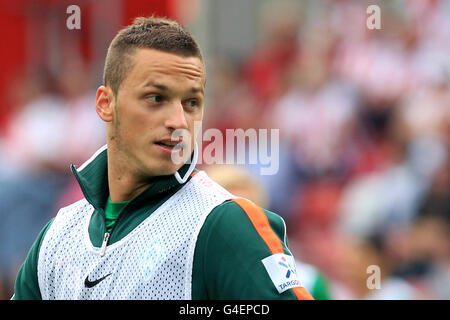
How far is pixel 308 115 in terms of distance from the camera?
798 centimetres

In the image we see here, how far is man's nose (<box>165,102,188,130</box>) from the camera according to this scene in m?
2.68

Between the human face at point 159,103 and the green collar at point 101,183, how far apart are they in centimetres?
4

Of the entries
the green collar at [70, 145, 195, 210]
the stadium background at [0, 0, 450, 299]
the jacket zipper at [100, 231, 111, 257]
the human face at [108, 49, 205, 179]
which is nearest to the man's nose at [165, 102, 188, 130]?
the human face at [108, 49, 205, 179]

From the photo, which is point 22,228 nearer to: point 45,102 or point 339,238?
point 45,102

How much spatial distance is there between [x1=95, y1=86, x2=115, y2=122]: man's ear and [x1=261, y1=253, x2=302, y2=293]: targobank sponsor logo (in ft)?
2.63

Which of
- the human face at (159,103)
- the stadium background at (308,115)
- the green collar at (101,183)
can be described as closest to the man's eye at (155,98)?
the human face at (159,103)

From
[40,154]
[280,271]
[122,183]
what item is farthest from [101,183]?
[40,154]

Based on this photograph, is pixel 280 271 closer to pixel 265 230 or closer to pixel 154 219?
pixel 265 230

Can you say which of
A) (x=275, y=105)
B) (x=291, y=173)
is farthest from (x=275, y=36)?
(x=291, y=173)

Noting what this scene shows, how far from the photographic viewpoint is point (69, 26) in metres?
10.0

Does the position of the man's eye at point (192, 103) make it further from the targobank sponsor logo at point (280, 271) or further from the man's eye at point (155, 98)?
the targobank sponsor logo at point (280, 271)

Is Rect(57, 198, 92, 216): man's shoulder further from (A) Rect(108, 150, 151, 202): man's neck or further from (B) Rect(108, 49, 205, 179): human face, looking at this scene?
(B) Rect(108, 49, 205, 179): human face

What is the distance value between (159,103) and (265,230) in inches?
21.9

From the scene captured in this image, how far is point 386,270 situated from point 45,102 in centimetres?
430
